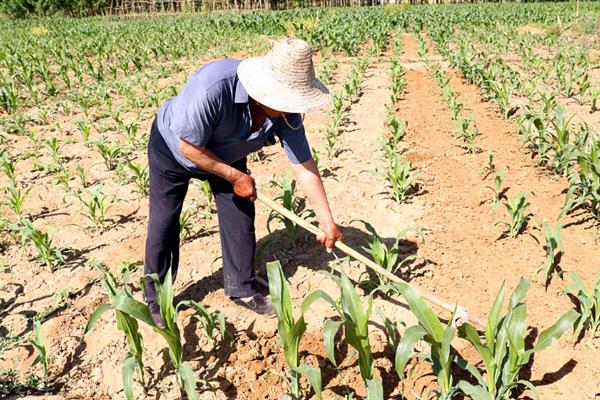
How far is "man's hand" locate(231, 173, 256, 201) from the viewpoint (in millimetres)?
2326

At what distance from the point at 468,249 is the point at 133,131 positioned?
12.8 feet

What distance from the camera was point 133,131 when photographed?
211 inches

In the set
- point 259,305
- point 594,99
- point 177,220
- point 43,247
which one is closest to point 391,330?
point 259,305

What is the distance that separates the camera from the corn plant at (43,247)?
3.15 m

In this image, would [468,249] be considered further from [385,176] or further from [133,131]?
[133,131]

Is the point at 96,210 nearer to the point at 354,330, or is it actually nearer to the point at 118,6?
the point at 354,330

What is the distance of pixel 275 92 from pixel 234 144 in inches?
18.2

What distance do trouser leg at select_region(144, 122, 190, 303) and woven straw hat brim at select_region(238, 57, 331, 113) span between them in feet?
2.16

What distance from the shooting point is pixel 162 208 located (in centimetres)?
256

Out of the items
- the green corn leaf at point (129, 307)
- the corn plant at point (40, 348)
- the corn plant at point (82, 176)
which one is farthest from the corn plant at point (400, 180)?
the corn plant at point (82, 176)

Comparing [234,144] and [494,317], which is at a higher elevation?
[234,144]

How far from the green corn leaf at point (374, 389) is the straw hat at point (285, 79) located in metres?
1.19

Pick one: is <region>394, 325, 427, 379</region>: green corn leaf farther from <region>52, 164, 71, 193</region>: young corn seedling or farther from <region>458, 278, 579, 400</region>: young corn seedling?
<region>52, 164, 71, 193</region>: young corn seedling

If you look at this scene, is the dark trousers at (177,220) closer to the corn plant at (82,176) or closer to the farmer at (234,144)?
the farmer at (234,144)
